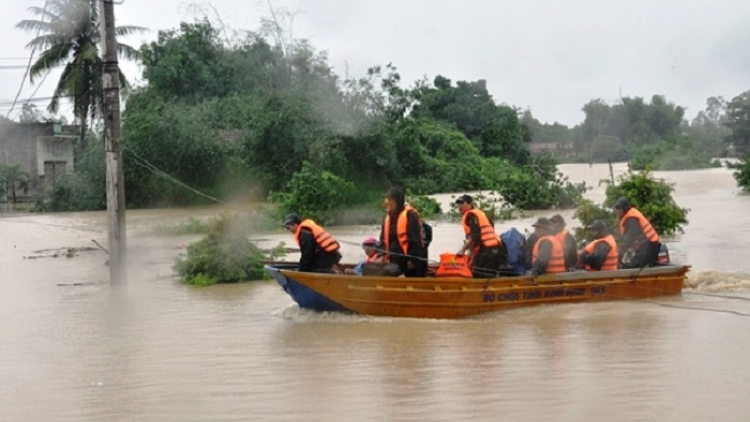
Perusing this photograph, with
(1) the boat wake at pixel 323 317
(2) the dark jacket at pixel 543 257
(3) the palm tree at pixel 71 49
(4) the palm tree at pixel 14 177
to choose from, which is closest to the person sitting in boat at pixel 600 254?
(2) the dark jacket at pixel 543 257

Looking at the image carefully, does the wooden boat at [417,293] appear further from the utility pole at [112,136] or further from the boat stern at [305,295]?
the utility pole at [112,136]

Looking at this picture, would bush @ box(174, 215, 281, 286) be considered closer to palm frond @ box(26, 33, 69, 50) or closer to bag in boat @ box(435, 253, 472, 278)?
bag in boat @ box(435, 253, 472, 278)

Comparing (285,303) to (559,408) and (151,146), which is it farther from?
(151,146)

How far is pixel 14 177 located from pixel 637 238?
3793 centimetres

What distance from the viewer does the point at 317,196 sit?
2897cm

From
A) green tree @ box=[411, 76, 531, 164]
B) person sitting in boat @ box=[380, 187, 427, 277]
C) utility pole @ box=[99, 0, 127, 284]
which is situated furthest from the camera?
green tree @ box=[411, 76, 531, 164]

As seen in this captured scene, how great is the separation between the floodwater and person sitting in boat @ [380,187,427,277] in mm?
716

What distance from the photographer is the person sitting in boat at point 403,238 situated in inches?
510

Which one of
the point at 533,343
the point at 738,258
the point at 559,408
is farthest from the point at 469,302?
the point at 738,258

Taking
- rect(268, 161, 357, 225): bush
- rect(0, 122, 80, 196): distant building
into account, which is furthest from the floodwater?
rect(0, 122, 80, 196): distant building

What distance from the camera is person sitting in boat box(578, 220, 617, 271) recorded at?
14062 mm

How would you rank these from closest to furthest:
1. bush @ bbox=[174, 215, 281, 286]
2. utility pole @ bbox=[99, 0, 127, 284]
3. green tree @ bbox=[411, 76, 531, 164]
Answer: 1. utility pole @ bbox=[99, 0, 127, 284]
2. bush @ bbox=[174, 215, 281, 286]
3. green tree @ bbox=[411, 76, 531, 164]

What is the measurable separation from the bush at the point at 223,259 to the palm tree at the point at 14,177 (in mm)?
29854

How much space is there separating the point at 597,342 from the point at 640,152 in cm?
5524
